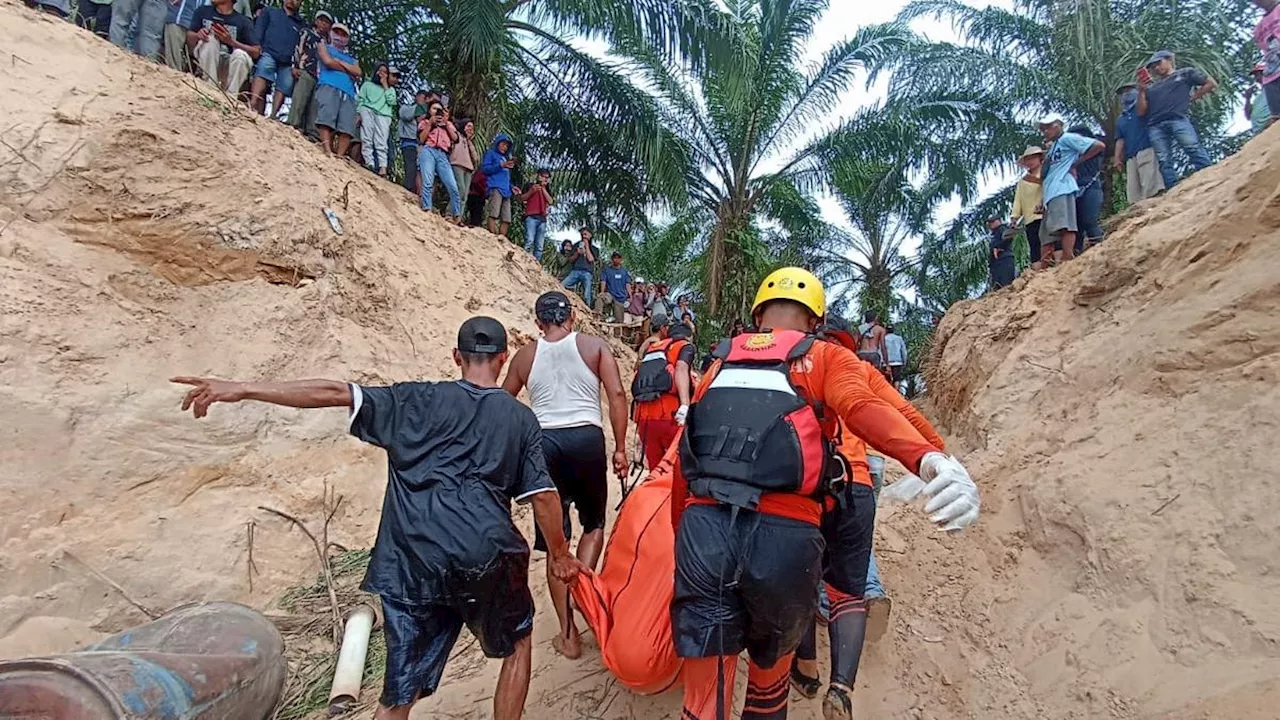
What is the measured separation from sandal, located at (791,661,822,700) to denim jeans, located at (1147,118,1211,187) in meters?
5.61

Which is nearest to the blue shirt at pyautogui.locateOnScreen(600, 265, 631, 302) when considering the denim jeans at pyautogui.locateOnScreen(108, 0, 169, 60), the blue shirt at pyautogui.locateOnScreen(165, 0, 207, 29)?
the blue shirt at pyautogui.locateOnScreen(165, 0, 207, 29)

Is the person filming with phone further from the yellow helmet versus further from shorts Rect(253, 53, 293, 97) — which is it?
shorts Rect(253, 53, 293, 97)

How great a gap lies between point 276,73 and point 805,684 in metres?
7.29

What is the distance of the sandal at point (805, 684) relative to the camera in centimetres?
334

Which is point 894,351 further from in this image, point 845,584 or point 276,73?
point 845,584

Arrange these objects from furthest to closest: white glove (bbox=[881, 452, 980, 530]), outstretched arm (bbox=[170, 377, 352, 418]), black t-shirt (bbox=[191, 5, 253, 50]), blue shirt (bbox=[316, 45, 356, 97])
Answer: blue shirt (bbox=[316, 45, 356, 97]), black t-shirt (bbox=[191, 5, 253, 50]), outstretched arm (bbox=[170, 377, 352, 418]), white glove (bbox=[881, 452, 980, 530])

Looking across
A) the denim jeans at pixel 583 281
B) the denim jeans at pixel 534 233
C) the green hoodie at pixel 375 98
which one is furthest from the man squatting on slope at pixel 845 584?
the denim jeans at pixel 583 281

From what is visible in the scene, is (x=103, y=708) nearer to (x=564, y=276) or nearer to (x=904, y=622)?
(x=904, y=622)

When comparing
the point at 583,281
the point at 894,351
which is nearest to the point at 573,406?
the point at 583,281

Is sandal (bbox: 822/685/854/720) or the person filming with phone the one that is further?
the person filming with phone

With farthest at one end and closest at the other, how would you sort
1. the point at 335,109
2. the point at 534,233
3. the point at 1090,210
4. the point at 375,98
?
the point at 534,233, the point at 375,98, the point at 335,109, the point at 1090,210

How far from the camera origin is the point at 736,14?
38.3 feet

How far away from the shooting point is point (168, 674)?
2287mm

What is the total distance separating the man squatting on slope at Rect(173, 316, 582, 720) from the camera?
8.90ft
